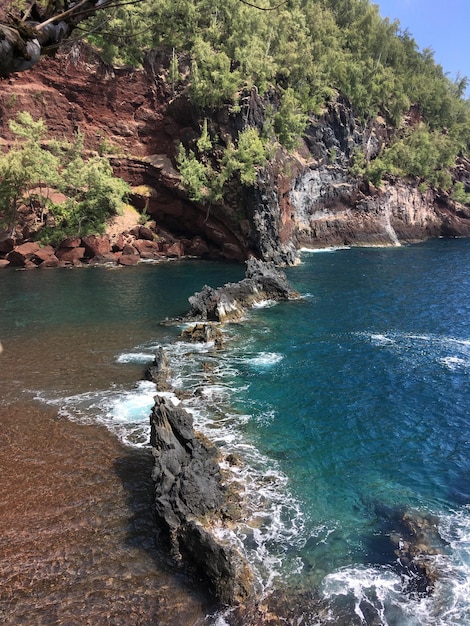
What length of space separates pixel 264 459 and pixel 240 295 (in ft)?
75.6

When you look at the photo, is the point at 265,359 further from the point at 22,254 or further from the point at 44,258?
the point at 22,254

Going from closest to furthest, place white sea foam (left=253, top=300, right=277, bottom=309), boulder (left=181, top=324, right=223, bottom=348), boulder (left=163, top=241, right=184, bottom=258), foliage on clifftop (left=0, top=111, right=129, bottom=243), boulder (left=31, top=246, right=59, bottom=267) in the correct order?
boulder (left=181, top=324, right=223, bottom=348) < white sea foam (left=253, top=300, right=277, bottom=309) < boulder (left=31, top=246, right=59, bottom=267) < foliage on clifftop (left=0, top=111, right=129, bottom=243) < boulder (left=163, top=241, right=184, bottom=258)

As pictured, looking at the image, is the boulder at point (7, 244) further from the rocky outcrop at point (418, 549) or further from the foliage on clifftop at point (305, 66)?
the rocky outcrop at point (418, 549)

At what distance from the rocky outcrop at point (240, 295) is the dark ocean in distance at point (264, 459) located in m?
2.49

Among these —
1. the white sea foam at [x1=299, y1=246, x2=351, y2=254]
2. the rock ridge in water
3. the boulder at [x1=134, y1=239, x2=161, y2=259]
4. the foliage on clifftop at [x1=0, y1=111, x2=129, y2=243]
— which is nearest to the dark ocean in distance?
the rock ridge in water

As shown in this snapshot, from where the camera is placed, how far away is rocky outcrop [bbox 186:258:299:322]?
33531 mm

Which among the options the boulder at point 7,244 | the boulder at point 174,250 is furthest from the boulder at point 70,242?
the boulder at point 174,250

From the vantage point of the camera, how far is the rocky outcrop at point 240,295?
3353 cm

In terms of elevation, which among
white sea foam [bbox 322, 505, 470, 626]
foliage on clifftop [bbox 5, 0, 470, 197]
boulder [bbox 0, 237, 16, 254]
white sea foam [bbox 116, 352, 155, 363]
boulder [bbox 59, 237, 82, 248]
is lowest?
white sea foam [bbox 322, 505, 470, 626]

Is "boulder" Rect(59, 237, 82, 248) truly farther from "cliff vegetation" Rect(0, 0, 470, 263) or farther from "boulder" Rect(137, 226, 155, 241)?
"boulder" Rect(137, 226, 155, 241)

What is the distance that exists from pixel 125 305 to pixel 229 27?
49693 millimetres

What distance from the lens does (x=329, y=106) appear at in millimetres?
83625

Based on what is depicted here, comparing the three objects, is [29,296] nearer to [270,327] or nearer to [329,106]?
[270,327]

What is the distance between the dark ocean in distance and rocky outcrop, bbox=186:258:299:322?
2486mm
